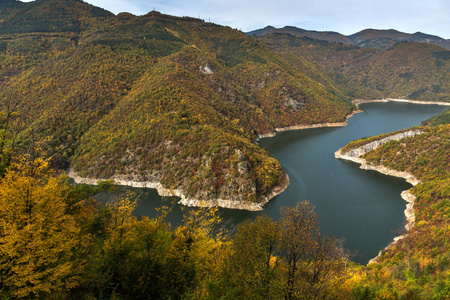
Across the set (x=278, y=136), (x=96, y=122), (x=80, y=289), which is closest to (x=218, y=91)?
(x=278, y=136)

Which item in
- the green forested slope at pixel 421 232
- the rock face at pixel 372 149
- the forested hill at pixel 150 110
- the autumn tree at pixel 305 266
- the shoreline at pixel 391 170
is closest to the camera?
the autumn tree at pixel 305 266

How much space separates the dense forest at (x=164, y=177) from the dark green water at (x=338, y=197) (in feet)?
14.3

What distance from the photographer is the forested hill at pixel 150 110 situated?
7131 cm

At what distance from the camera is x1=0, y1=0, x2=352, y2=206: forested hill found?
71.3 m

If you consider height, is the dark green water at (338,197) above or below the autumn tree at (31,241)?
below

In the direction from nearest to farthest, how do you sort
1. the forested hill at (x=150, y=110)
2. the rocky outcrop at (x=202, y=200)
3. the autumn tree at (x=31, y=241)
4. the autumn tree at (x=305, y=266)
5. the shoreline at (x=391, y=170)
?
the autumn tree at (x=31, y=241), the autumn tree at (x=305, y=266), the shoreline at (x=391, y=170), the rocky outcrop at (x=202, y=200), the forested hill at (x=150, y=110)

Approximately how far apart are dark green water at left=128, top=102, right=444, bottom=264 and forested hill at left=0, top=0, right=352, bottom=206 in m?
7.39

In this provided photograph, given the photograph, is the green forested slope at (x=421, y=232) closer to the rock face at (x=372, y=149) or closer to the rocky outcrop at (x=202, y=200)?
the rock face at (x=372, y=149)

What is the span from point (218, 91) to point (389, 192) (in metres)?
96.4

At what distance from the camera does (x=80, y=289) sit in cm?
1892

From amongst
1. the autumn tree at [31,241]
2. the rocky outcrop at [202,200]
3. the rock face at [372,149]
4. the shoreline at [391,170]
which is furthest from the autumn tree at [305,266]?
the rock face at [372,149]

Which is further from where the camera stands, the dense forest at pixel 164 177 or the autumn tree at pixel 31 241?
the dense forest at pixel 164 177

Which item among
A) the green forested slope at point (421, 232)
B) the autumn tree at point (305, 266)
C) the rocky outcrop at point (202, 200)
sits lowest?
the rocky outcrop at point (202, 200)

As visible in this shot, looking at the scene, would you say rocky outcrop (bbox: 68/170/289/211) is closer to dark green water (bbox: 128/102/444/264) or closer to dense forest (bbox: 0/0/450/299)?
dense forest (bbox: 0/0/450/299)
